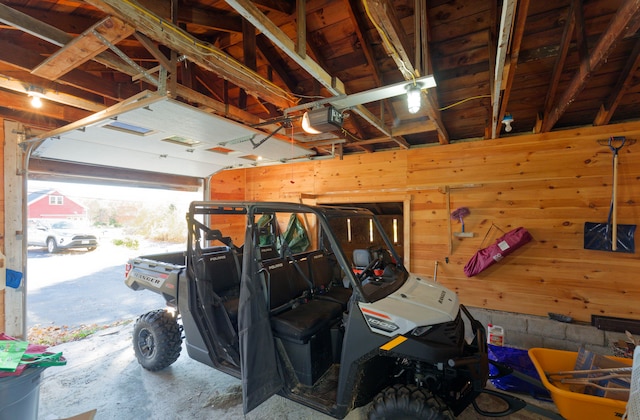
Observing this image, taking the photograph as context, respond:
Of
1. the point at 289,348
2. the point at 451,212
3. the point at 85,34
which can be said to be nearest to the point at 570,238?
the point at 451,212

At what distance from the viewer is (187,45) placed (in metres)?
1.61

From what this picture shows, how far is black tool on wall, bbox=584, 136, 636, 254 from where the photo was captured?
2.93 m

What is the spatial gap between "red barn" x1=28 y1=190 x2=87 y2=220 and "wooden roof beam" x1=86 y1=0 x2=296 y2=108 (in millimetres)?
10323

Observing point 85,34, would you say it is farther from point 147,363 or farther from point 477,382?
point 477,382

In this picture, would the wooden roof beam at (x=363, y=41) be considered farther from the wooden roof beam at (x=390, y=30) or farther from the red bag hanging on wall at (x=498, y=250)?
the red bag hanging on wall at (x=498, y=250)

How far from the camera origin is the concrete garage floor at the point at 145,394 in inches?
86.3

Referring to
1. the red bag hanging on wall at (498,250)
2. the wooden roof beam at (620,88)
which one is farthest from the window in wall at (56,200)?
the wooden roof beam at (620,88)

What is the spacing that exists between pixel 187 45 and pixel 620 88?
374 cm

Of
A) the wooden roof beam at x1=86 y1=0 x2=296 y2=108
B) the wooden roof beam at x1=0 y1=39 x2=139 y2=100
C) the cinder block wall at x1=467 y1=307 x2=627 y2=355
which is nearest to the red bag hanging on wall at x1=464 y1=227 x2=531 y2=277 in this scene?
the cinder block wall at x1=467 y1=307 x2=627 y2=355

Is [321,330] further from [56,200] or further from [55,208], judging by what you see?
[56,200]

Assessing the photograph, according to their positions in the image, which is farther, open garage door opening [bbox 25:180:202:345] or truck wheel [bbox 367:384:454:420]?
open garage door opening [bbox 25:180:202:345]

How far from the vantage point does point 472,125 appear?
140 inches

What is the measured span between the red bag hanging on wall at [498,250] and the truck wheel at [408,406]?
97.4 inches

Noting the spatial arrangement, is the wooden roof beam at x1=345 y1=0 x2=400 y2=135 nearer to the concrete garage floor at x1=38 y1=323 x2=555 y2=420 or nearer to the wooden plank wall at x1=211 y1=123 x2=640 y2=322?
the wooden plank wall at x1=211 y1=123 x2=640 y2=322
